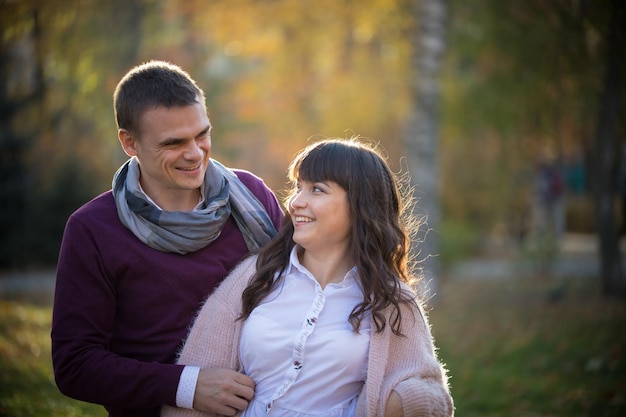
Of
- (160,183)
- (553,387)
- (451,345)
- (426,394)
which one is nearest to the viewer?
(426,394)

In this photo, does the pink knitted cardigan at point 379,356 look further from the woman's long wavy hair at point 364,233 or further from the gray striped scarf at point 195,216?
the gray striped scarf at point 195,216

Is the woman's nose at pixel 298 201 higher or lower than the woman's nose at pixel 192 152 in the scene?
lower

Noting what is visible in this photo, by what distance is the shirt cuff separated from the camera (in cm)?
313

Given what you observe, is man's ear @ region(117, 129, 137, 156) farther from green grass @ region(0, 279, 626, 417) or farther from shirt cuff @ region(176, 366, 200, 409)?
green grass @ region(0, 279, 626, 417)

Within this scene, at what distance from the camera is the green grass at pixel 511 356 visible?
6383 mm

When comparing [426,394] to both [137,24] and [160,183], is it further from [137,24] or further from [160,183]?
[137,24]

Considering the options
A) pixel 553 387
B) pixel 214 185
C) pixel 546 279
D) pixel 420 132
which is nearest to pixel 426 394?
pixel 214 185

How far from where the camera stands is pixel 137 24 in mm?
14711

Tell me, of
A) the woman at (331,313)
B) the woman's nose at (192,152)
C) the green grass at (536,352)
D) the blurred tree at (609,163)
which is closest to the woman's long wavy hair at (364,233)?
the woman at (331,313)

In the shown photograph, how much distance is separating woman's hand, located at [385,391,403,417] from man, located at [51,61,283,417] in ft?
1.91

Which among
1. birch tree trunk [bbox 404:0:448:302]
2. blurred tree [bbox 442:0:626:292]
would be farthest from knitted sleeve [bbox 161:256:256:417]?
birch tree trunk [bbox 404:0:448:302]

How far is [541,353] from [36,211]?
10.8 m

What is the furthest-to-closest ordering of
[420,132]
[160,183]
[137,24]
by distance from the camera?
1. [137,24]
2. [420,132]
3. [160,183]

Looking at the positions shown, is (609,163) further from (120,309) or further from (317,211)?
(120,309)
